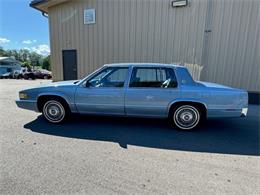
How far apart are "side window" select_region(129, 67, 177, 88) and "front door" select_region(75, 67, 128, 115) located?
0.87ft

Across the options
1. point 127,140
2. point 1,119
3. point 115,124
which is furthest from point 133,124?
point 1,119

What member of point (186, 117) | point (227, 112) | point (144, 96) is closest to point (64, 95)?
point (144, 96)

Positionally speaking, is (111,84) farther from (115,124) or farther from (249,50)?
(249,50)

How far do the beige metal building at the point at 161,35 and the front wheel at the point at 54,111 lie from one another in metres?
5.58

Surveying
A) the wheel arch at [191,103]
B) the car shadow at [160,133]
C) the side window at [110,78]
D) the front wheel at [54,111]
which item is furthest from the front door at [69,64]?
the wheel arch at [191,103]

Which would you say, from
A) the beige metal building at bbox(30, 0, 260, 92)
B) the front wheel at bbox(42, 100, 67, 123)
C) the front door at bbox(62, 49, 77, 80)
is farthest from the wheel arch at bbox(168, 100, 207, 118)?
the front door at bbox(62, 49, 77, 80)

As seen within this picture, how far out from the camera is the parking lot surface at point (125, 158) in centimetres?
239

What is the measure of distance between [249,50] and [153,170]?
24.5ft

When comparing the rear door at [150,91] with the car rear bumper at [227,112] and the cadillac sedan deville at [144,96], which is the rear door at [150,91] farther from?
the car rear bumper at [227,112]

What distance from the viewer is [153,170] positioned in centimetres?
277

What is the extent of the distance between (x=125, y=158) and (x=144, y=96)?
1.66 m

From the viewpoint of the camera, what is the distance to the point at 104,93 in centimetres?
443

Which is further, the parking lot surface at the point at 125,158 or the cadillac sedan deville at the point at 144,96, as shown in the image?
the cadillac sedan deville at the point at 144,96

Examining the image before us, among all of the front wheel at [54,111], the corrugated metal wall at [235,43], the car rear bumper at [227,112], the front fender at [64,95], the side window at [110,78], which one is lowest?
the front wheel at [54,111]
